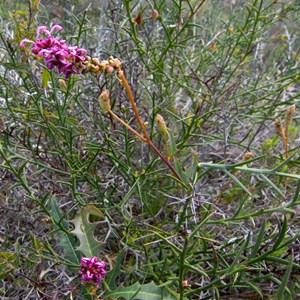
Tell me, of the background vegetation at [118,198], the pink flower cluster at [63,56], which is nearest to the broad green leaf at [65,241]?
the background vegetation at [118,198]

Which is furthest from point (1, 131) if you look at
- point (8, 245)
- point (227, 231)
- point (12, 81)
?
point (227, 231)

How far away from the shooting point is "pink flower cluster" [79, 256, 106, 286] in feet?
3.06

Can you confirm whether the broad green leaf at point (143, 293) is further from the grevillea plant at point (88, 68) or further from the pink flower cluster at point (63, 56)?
the pink flower cluster at point (63, 56)

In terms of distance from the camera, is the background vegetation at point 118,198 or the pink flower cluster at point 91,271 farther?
the background vegetation at point 118,198

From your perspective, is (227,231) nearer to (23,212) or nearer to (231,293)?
(231,293)

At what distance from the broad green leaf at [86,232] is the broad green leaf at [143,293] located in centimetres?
12

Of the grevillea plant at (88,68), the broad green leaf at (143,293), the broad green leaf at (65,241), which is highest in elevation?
the grevillea plant at (88,68)

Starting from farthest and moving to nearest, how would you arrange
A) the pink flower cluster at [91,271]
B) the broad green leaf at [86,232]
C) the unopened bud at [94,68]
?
1. the broad green leaf at [86,232]
2. the pink flower cluster at [91,271]
3. the unopened bud at [94,68]

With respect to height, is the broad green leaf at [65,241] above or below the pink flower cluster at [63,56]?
below

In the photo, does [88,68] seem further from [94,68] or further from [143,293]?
[143,293]

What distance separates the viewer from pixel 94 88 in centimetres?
158

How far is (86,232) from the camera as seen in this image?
3.60 ft

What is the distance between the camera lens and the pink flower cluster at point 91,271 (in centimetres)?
93

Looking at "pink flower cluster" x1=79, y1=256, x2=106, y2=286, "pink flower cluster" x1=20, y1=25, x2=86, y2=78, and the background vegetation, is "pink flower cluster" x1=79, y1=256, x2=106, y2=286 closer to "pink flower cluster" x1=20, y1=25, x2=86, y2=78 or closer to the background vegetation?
the background vegetation
